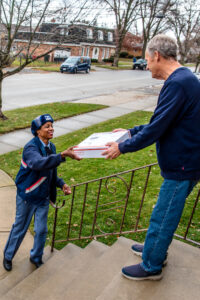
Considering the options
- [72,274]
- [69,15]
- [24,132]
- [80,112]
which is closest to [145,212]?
[72,274]

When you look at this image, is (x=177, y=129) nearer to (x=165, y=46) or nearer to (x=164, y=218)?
(x=165, y=46)

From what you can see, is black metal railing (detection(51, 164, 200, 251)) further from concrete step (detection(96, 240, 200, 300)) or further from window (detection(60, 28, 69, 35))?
window (detection(60, 28, 69, 35))

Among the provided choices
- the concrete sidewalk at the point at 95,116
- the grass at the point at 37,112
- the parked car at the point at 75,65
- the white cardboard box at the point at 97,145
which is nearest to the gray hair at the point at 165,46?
the white cardboard box at the point at 97,145

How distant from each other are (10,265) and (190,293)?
2.07 meters

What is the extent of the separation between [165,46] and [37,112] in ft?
30.4

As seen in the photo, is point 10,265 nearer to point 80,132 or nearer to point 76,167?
point 76,167

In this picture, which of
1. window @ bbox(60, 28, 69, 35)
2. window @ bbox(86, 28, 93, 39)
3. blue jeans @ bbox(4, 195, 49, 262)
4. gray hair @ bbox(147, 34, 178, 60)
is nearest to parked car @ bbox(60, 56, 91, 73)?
window @ bbox(86, 28, 93, 39)

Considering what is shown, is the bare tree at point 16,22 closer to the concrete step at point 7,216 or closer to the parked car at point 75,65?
the concrete step at point 7,216

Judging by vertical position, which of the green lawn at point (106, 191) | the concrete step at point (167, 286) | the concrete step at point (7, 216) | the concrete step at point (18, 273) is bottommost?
the concrete step at point (7, 216)

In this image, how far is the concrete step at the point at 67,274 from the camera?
264cm

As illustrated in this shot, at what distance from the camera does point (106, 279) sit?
105 inches

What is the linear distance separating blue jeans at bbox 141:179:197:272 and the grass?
7159 millimetres

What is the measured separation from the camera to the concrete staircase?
2.35 m

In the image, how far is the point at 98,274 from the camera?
8.98ft
